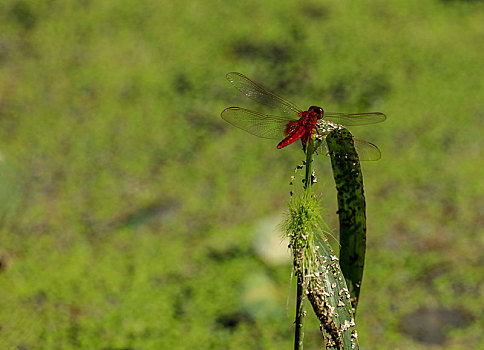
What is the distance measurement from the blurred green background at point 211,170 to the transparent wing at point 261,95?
1.17ft

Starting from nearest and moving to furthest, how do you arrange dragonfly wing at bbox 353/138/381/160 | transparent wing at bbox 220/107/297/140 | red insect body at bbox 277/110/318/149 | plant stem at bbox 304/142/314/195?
plant stem at bbox 304/142/314/195 → red insect body at bbox 277/110/318/149 → dragonfly wing at bbox 353/138/381/160 → transparent wing at bbox 220/107/297/140

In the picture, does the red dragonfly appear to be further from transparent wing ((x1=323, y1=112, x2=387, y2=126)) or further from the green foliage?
the green foliage

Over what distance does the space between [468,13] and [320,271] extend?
3.18 m

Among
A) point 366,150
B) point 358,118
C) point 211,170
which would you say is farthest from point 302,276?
point 211,170

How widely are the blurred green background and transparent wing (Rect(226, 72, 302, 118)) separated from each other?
0.36 m

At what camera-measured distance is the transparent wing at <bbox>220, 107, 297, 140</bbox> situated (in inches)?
53.8

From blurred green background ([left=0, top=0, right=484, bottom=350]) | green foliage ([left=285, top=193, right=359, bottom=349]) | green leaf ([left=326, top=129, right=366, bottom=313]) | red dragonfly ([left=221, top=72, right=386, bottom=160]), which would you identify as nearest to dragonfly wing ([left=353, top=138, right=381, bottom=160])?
red dragonfly ([left=221, top=72, right=386, bottom=160])

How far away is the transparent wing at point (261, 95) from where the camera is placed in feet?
4.62

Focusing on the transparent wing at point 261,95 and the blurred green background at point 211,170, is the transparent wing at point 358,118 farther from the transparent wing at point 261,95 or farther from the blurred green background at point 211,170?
the blurred green background at point 211,170

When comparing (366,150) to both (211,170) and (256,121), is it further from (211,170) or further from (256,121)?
(211,170)

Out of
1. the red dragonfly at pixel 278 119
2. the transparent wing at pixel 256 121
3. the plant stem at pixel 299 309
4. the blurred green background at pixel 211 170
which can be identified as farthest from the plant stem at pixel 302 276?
the blurred green background at pixel 211 170

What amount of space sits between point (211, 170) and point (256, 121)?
5.21 ft

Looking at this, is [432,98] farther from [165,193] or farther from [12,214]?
[12,214]

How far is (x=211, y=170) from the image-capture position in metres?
2.98
